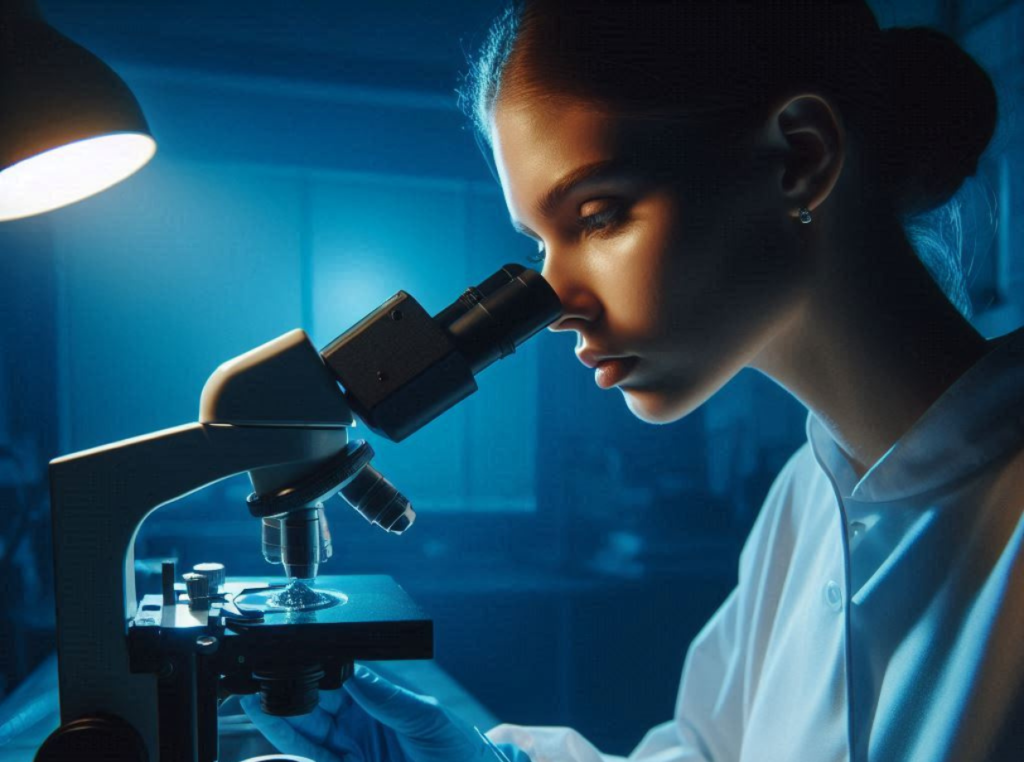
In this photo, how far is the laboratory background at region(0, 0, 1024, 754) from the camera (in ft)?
3.70

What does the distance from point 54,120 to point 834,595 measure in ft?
3.24

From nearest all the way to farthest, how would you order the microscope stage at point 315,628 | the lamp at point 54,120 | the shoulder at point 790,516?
the microscope stage at point 315,628 → the lamp at point 54,120 → the shoulder at point 790,516

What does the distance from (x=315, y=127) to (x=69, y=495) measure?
755mm

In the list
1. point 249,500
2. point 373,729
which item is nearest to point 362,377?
point 249,500

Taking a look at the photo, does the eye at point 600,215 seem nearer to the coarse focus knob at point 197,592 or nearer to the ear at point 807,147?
the ear at point 807,147

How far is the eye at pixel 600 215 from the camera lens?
702 mm

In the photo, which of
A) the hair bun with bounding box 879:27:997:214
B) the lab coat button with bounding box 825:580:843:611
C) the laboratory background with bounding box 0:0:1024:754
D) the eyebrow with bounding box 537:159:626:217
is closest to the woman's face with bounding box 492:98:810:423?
the eyebrow with bounding box 537:159:626:217

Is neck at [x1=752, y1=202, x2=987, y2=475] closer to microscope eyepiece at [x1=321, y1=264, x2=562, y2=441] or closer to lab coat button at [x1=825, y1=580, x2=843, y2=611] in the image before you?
lab coat button at [x1=825, y1=580, x2=843, y2=611]

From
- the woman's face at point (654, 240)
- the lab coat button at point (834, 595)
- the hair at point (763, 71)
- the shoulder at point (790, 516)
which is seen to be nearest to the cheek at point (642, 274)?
the woman's face at point (654, 240)

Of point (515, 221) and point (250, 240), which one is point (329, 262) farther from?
point (515, 221)

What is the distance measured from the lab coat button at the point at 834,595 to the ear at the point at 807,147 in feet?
1.42

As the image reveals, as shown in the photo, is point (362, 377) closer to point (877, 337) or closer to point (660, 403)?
point (660, 403)

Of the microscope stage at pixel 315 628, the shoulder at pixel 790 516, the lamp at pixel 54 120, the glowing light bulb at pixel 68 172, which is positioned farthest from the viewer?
the shoulder at pixel 790 516

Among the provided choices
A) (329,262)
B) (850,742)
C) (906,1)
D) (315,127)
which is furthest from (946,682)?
(906,1)
